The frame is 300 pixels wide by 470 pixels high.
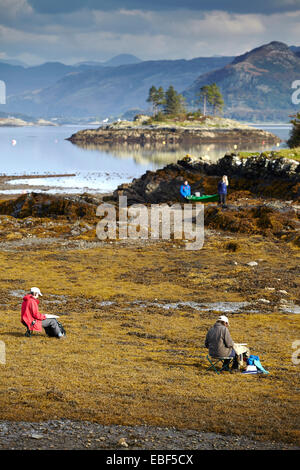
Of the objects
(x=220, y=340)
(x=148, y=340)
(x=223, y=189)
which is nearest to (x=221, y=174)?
(x=223, y=189)

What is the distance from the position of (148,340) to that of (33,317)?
3.73 metres

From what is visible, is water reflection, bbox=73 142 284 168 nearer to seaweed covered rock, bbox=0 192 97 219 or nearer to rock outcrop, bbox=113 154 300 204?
rock outcrop, bbox=113 154 300 204

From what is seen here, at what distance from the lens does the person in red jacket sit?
1522 centimetres

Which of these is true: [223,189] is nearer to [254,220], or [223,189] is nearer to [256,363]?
[254,220]

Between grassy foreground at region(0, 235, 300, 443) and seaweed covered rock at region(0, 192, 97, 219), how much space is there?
33.9 feet

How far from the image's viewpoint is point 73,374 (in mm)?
12469

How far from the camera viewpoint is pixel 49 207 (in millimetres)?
44188

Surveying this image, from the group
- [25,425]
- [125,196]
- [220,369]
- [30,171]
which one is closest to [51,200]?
[125,196]

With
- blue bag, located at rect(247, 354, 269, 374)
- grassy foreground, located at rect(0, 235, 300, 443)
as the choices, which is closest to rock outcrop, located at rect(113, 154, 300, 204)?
grassy foreground, located at rect(0, 235, 300, 443)

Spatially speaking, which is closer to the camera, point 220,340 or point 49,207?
point 220,340

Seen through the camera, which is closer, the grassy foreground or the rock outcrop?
the grassy foreground

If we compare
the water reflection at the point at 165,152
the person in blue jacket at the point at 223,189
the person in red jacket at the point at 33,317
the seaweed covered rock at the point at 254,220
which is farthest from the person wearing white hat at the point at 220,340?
the water reflection at the point at 165,152
